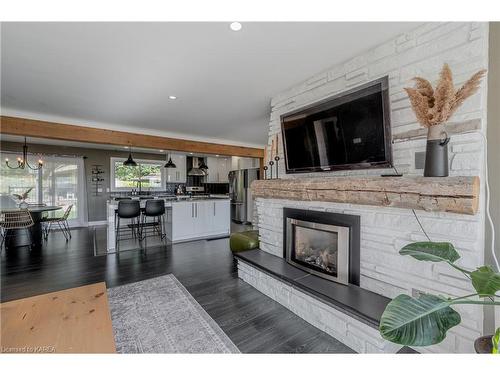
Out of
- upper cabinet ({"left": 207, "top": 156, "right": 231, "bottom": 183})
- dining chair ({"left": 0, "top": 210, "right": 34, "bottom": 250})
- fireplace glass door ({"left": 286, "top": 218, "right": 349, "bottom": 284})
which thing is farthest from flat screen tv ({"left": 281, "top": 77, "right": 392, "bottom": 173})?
upper cabinet ({"left": 207, "top": 156, "right": 231, "bottom": 183})

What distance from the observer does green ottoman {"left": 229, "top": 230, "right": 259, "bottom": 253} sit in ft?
11.0

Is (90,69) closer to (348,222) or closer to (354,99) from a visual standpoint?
(354,99)

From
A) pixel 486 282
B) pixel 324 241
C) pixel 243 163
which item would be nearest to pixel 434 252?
pixel 486 282

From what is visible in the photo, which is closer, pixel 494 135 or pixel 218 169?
pixel 494 135

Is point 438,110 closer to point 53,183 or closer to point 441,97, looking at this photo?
point 441,97

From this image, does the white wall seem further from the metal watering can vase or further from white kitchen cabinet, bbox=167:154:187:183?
white kitchen cabinet, bbox=167:154:187:183

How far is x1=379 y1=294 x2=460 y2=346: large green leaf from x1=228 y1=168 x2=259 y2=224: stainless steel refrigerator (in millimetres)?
6335

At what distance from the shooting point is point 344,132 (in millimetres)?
2082

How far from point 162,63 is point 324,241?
2.39 metres

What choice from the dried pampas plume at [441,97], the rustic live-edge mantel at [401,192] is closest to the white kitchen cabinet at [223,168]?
the rustic live-edge mantel at [401,192]

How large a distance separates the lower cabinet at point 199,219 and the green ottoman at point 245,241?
214 centimetres

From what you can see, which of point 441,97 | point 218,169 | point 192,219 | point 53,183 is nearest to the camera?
point 441,97
